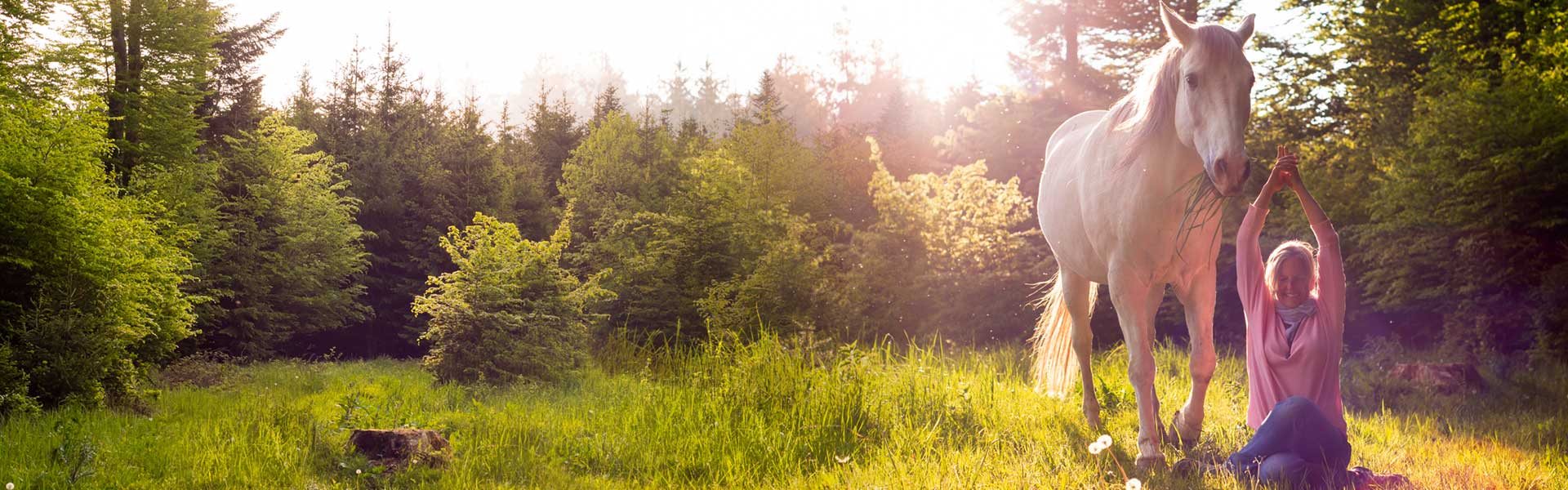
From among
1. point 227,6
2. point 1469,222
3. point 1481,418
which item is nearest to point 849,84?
point 227,6

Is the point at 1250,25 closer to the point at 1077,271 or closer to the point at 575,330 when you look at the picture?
the point at 1077,271

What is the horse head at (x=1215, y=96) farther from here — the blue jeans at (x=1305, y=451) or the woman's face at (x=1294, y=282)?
the blue jeans at (x=1305, y=451)

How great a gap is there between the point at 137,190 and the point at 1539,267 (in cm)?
1543

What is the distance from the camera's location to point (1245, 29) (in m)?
3.39

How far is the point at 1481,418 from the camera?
5.80m

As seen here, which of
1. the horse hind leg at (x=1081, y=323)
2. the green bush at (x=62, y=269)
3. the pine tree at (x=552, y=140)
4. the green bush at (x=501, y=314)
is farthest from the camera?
the pine tree at (x=552, y=140)

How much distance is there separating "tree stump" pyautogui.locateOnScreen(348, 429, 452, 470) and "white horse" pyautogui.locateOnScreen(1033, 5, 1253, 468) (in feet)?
11.9

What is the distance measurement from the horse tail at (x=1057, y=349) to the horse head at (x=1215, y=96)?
2197 mm

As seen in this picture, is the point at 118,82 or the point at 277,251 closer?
the point at 118,82

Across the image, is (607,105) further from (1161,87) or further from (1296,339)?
(1296,339)

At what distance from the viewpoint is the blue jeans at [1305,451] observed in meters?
3.20

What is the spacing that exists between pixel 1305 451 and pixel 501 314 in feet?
23.7

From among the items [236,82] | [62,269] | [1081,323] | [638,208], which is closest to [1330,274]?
[1081,323]

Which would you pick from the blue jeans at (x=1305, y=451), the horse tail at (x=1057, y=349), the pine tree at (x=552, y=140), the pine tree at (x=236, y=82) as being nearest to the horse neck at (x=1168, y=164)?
the blue jeans at (x=1305, y=451)
